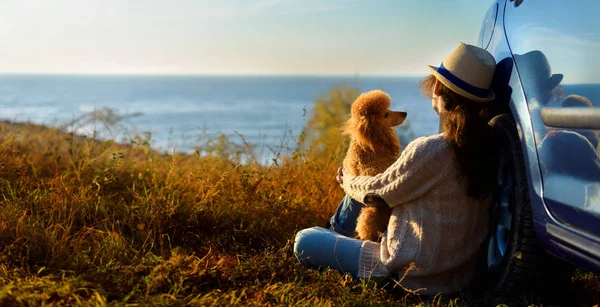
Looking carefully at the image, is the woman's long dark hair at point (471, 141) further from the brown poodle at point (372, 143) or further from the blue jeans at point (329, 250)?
the blue jeans at point (329, 250)

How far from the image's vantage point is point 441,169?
307cm

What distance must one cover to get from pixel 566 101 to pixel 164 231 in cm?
284

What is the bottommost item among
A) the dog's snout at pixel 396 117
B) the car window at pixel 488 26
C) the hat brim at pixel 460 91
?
the dog's snout at pixel 396 117

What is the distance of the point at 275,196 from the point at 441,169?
2099mm

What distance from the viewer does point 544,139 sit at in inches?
105

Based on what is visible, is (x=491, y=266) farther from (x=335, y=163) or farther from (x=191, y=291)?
(x=335, y=163)

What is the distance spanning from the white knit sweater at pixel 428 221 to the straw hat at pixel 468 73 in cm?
28

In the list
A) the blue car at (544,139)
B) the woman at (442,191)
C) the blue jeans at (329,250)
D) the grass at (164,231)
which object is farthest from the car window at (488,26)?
the grass at (164,231)

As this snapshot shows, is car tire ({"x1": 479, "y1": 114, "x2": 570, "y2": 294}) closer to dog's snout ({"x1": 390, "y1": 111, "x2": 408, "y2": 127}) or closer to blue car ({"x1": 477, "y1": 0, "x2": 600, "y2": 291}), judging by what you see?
blue car ({"x1": 477, "y1": 0, "x2": 600, "y2": 291})

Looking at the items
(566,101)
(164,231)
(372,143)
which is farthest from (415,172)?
(164,231)

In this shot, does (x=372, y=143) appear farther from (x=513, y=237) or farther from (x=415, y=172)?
(x=513, y=237)

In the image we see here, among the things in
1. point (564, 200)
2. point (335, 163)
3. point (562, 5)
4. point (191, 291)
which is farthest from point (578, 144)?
point (335, 163)

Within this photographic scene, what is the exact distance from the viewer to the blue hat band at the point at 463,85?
3031 millimetres

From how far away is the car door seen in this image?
7.79 ft
